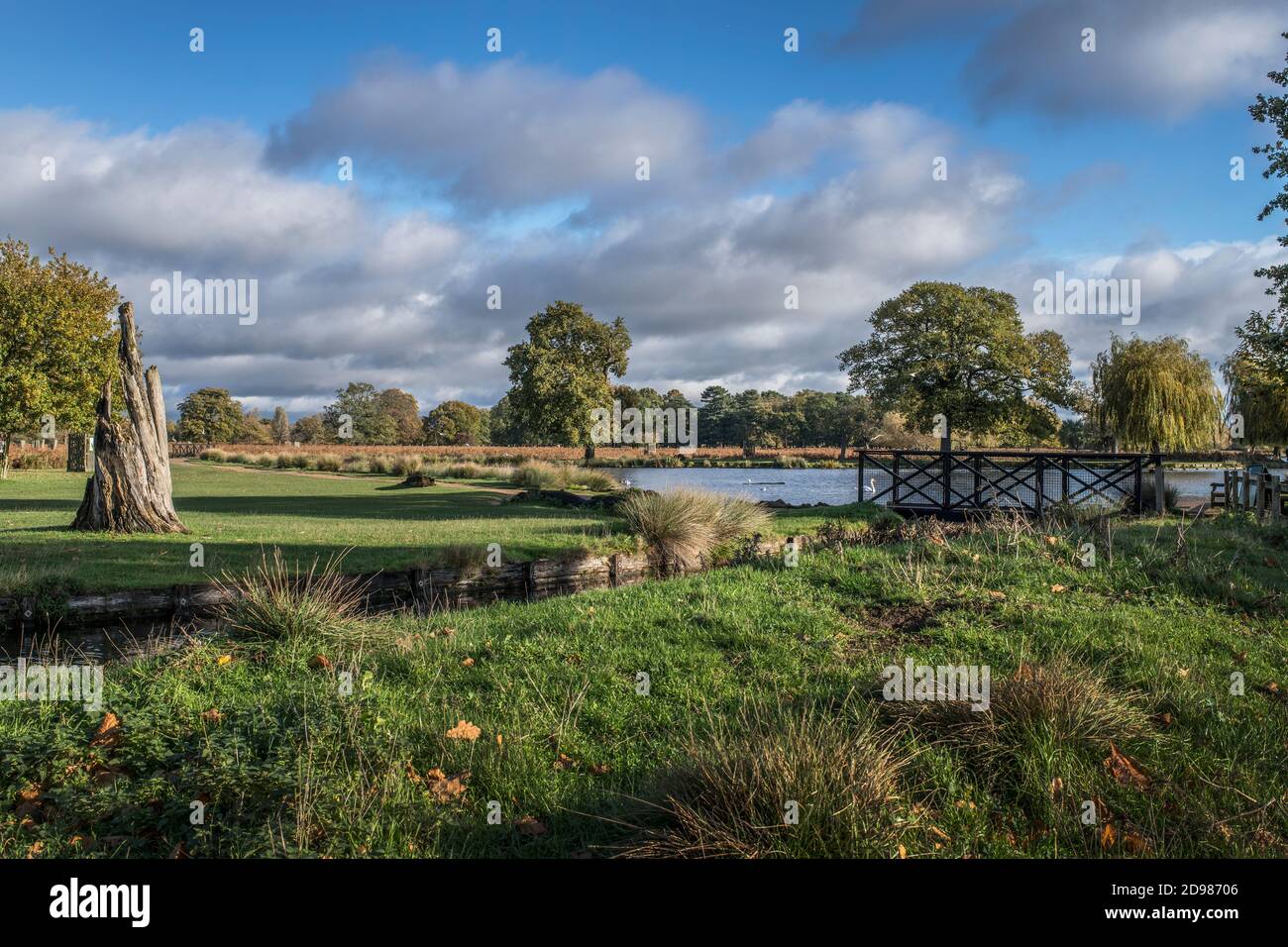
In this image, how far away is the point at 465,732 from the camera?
5.27 metres

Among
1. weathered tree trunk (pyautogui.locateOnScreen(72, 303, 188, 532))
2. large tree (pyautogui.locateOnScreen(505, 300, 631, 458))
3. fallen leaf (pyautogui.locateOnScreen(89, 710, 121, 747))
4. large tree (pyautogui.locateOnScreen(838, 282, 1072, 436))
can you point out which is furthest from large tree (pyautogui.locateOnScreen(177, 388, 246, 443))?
fallen leaf (pyautogui.locateOnScreen(89, 710, 121, 747))

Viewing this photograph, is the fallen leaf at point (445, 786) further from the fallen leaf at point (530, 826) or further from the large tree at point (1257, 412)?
the large tree at point (1257, 412)

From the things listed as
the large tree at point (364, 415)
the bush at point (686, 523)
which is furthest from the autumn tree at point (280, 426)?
the bush at point (686, 523)

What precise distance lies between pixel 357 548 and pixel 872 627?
8.72m

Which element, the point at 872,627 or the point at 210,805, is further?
the point at 872,627

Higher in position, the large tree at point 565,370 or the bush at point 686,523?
the large tree at point 565,370

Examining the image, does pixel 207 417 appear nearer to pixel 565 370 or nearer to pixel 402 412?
pixel 402 412

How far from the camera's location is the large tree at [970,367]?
43.8 metres

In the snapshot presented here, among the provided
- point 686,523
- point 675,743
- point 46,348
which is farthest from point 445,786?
point 46,348

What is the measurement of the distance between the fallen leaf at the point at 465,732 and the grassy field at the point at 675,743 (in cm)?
1

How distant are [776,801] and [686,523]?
11.5m

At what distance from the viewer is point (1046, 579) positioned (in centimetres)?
1002
